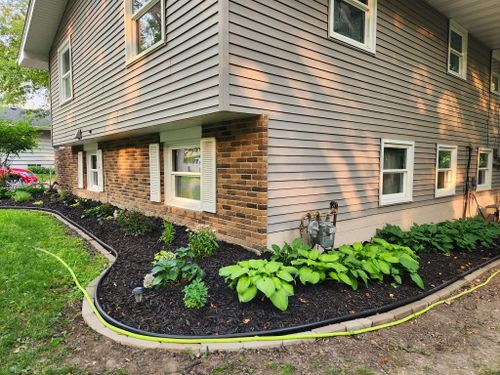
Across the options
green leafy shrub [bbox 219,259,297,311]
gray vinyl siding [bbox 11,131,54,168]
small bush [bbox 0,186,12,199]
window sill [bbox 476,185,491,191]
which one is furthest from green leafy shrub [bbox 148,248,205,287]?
gray vinyl siding [bbox 11,131,54,168]

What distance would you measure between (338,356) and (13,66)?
2450 centimetres

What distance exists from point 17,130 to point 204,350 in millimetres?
13458

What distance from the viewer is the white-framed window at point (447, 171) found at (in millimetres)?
7805

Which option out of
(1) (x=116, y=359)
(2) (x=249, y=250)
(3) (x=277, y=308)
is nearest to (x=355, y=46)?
(2) (x=249, y=250)

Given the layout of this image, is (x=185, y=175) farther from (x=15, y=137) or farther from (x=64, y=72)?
(x=15, y=137)

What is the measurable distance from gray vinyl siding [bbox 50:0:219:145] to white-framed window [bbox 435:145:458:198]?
6.55m

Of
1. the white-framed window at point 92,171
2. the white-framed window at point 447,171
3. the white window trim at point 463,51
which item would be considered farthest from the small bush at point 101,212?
the white window trim at point 463,51

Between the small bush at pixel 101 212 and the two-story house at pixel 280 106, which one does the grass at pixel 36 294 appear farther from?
the two-story house at pixel 280 106

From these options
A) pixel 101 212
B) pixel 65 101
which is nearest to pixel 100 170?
pixel 101 212

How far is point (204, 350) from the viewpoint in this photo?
2496 millimetres

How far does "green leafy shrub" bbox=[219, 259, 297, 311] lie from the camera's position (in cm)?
291

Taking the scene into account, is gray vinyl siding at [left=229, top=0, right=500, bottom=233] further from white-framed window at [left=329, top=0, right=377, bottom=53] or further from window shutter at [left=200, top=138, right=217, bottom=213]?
window shutter at [left=200, top=138, right=217, bottom=213]

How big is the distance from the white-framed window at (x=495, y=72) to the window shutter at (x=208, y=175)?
9171mm

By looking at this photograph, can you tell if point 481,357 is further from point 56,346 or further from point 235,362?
point 56,346
